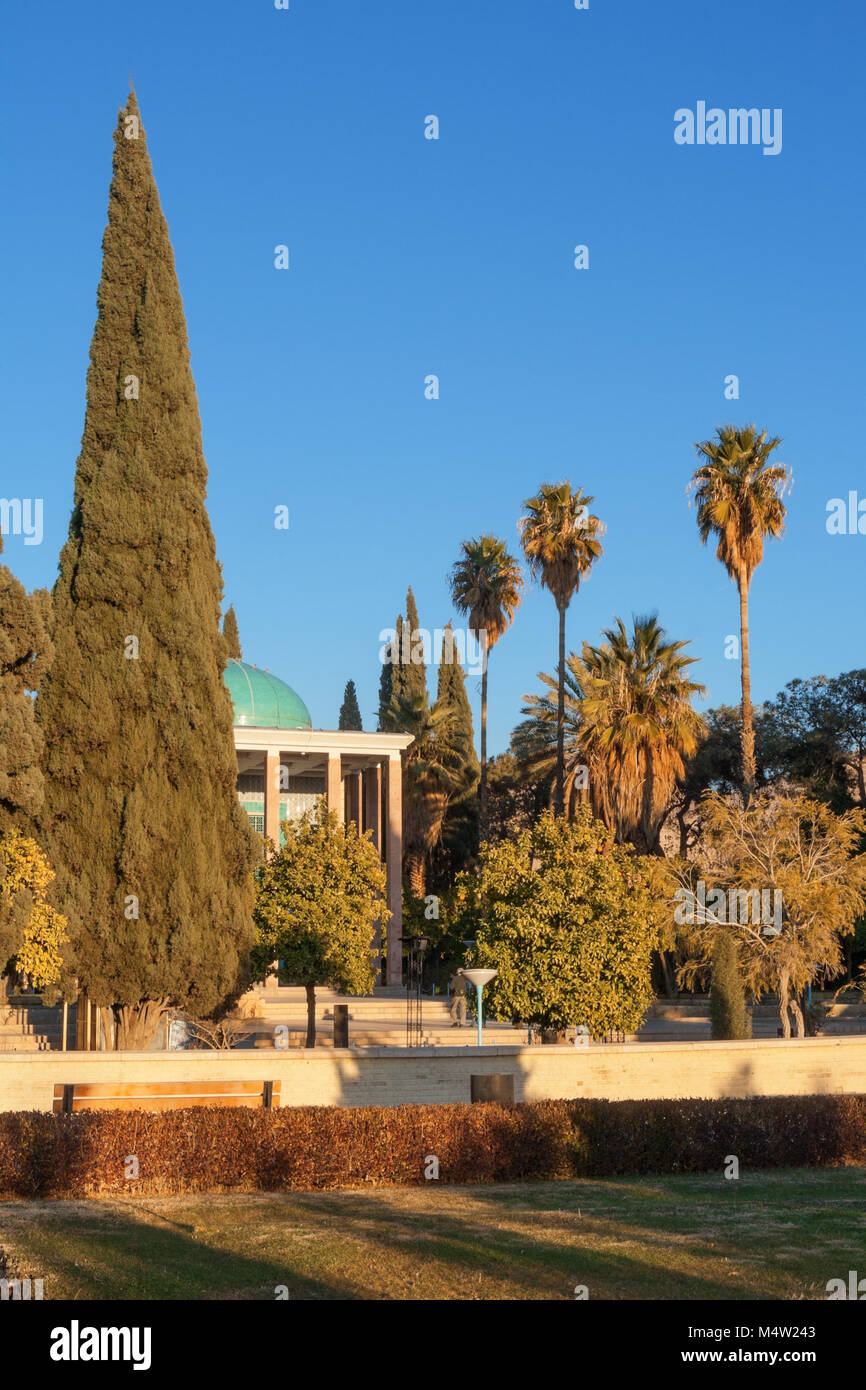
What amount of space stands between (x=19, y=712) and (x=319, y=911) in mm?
10779

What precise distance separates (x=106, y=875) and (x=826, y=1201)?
45.2ft

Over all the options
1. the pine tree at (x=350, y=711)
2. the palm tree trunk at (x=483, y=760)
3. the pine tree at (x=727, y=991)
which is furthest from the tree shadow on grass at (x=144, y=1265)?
the pine tree at (x=350, y=711)

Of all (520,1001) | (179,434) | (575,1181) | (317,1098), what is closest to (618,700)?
(520,1001)

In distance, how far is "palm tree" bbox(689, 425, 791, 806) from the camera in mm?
37375

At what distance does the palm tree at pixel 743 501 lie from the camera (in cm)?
3738

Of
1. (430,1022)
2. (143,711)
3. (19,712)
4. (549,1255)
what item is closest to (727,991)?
(143,711)

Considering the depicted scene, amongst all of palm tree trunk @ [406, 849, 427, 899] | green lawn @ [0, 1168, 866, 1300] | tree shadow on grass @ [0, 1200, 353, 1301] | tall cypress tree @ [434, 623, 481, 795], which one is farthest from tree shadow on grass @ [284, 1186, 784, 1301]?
tall cypress tree @ [434, 623, 481, 795]

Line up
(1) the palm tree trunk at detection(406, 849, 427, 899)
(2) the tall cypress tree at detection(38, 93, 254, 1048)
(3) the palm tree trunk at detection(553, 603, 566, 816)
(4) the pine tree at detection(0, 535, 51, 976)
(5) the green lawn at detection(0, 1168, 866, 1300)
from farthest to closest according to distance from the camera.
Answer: (1) the palm tree trunk at detection(406, 849, 427, 899) → (3) the palm tree trunk at detection(553, 603, 566, 816) → (2) the tall cypress tree at detection(38, 93, 254, 1048) → (4) the pine tree at detection(0, 535, 51, 976) → (5) the green lawn at detection(0, 1168, 866, 1300)

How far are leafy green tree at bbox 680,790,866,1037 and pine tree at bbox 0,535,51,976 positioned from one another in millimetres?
15195

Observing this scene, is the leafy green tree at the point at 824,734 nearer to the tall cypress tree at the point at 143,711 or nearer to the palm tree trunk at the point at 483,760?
the palm tree trunk at the point at 483,760

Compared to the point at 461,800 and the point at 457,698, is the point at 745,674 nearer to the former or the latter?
the point at 461,800

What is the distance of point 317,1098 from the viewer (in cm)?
2077

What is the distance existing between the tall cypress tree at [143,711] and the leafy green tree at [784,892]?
11.7 metres

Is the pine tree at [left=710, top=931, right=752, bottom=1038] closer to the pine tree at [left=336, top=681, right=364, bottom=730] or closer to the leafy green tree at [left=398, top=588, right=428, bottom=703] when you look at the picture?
the leafy green tree at [left=398, top=588, right=428, bottom=703]
